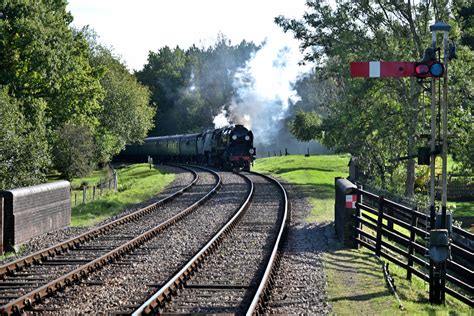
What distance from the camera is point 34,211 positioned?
57.0 feet

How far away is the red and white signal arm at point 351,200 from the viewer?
1600 cm

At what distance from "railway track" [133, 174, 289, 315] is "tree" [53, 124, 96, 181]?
26.7 meters

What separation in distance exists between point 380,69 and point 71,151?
36.1m

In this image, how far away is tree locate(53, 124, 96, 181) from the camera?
4512 cm

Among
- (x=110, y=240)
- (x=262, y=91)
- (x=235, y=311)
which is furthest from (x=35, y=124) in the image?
(x=262, y=91)

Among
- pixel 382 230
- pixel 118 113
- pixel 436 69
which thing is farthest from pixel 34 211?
pixel 118 113

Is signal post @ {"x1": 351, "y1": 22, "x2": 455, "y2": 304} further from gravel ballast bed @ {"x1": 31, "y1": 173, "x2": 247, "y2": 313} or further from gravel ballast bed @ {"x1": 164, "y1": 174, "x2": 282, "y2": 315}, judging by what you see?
gravel ballast bed @ {"x1": 31, "y1": 173, "x2": 247, "y2": 313}

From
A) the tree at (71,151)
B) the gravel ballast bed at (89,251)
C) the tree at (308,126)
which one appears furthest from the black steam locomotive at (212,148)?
the gravel ballast bed at (89,251)

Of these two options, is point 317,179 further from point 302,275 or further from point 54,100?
point 302,275

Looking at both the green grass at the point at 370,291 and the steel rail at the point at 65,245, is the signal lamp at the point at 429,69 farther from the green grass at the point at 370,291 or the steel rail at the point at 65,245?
the steel rail at the point at 65,245

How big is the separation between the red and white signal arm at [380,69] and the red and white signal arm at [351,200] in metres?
5.10

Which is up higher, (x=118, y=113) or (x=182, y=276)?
(x=118, y=113)

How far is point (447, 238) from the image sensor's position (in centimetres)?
1080

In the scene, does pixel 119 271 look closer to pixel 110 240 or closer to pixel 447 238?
pixel 110 240
